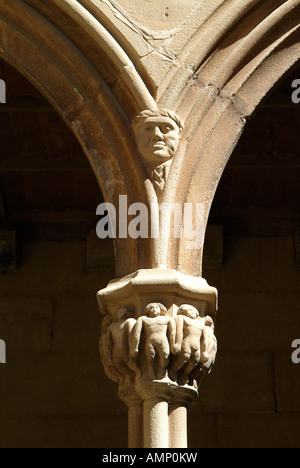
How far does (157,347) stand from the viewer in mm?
5379

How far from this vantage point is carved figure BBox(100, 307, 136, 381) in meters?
5.45

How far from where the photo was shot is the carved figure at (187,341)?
5.40 meters

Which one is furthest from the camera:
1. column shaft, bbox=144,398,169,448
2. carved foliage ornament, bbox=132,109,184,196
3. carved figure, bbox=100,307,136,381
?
carved foliage ornament, bbox=132,109,184,196

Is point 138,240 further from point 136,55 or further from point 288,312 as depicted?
point 288,312

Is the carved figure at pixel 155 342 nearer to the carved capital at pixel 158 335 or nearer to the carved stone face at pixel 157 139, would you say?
the carved capital at pixel 158 335

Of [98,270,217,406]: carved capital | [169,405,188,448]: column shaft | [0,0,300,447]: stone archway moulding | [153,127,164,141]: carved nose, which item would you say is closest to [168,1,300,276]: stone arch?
[0,0,300,447]: stone archway moulding

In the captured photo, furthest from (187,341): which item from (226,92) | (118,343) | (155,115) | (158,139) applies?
(226,92)

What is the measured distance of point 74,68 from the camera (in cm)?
604

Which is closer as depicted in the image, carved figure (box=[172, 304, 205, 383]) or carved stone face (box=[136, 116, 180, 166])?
carved figure (box=[172, 304, 205, 383])

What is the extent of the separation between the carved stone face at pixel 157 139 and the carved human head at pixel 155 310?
723mm

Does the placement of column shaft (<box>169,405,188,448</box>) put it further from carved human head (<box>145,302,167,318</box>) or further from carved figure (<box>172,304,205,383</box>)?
carved human head (<box>145,302,167,318</box>)

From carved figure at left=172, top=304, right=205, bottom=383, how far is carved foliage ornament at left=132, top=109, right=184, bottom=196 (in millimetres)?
630

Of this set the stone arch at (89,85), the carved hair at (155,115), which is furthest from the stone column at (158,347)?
the carved hair at (155,115)
